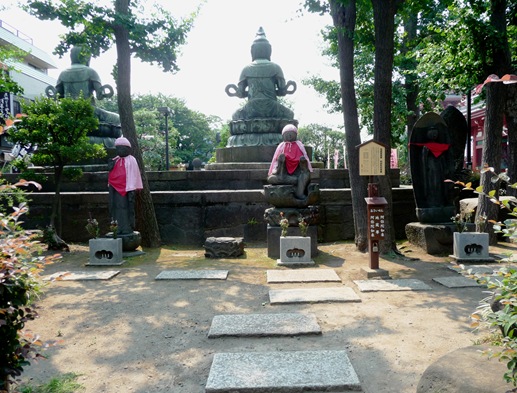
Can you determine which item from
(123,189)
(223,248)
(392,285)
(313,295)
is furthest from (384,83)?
(123,189)

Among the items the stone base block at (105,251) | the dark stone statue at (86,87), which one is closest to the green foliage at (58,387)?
the stone base block at (105,251)

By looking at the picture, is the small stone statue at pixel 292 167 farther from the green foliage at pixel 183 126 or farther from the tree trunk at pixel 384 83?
the green foliage at pixel 183 126

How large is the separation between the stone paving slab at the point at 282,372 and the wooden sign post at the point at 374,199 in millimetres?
3172

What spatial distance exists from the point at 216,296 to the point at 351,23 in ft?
18.9

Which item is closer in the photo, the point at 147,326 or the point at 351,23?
the point at 147,326

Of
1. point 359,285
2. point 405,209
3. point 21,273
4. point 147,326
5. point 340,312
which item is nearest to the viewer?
point 21,273

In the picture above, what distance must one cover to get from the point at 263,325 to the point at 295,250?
10.1 feet

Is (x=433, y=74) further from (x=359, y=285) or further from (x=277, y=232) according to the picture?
(x=359, y=285)

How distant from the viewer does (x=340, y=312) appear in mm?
4762

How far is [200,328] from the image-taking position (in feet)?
14.3

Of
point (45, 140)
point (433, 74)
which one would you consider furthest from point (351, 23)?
point (45, 140)

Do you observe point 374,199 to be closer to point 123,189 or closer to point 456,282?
point 456,282

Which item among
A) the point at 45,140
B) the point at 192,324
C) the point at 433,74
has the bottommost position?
the point at 192,324

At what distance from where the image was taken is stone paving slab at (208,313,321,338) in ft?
13.3
